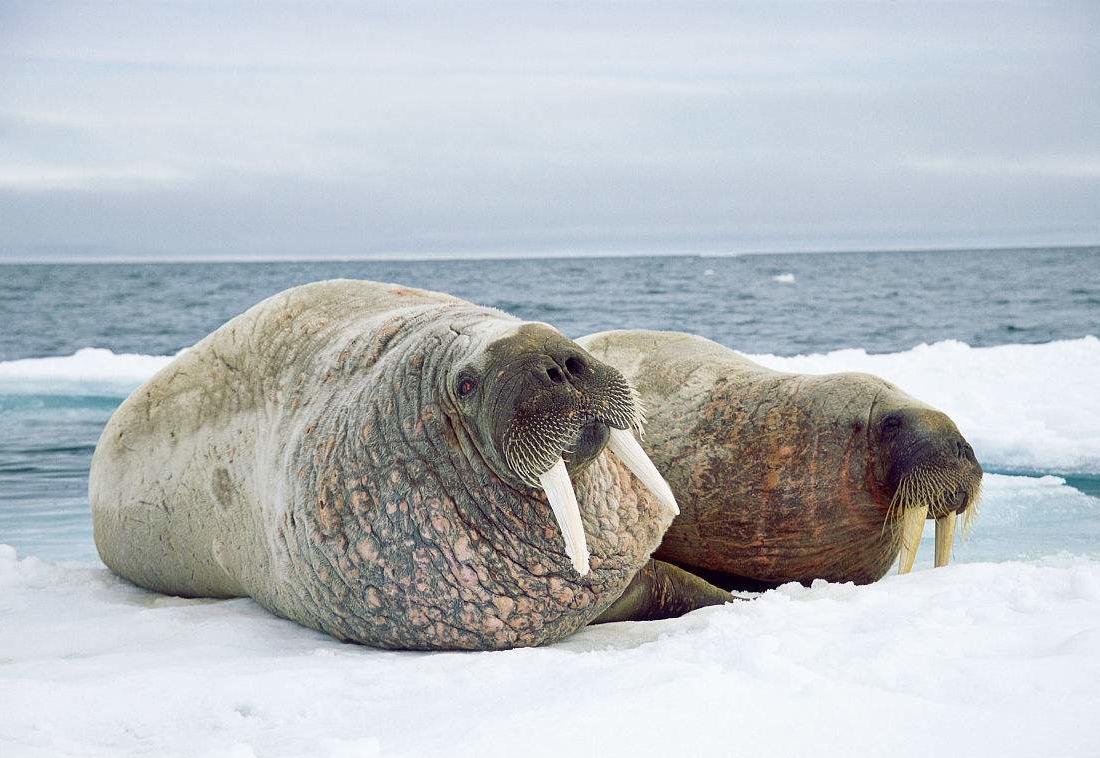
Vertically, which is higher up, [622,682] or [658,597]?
[622,682]

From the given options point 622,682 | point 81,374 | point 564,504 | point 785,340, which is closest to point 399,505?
point 564,504

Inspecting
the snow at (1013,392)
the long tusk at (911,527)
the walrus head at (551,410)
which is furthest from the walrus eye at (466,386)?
the snow at (1013,392)

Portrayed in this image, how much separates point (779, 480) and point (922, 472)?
0.64 m

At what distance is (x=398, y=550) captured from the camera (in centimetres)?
402

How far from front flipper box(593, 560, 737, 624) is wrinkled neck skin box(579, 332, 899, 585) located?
60 cm

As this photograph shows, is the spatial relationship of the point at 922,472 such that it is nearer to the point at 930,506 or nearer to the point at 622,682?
the point at 930,506

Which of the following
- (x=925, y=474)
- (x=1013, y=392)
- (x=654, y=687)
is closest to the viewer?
(x=654, y=687)

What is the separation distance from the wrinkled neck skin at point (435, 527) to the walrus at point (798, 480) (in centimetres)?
115

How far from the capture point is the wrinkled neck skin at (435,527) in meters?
3.98

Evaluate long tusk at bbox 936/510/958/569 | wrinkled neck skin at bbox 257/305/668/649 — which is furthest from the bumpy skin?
long tusk at bbox 936/510/958/569

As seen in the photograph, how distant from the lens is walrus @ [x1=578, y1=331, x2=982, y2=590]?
5164mm

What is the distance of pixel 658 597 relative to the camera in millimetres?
4727

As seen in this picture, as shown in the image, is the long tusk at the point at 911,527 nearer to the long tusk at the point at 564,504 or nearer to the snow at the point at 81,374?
the long tusk at the point at 564,504

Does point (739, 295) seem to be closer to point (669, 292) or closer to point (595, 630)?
point (669, 292)
